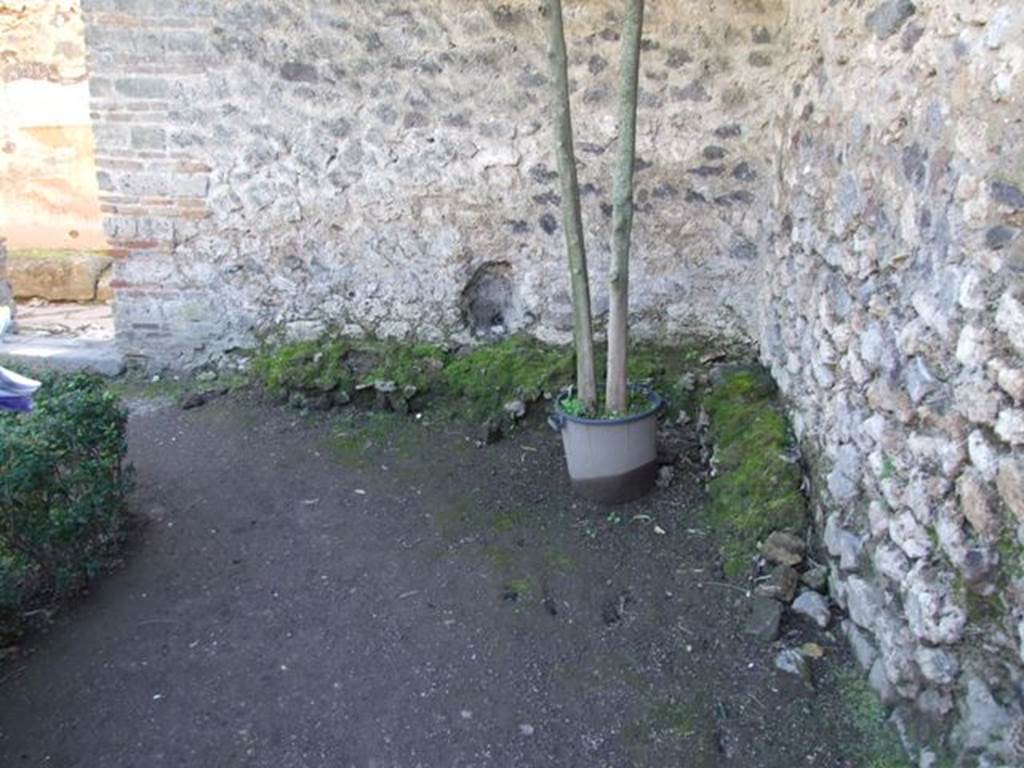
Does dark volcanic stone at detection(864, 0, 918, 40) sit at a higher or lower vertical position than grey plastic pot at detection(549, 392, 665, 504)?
higher

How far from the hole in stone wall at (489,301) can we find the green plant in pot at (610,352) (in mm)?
1191

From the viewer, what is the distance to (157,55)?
4930 millimetres

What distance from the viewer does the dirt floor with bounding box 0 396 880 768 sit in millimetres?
2486

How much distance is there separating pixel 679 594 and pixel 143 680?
1.81m

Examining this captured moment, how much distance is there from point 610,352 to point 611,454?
17.6 inches

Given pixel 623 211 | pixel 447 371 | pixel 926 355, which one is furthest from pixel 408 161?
pixel 926 355

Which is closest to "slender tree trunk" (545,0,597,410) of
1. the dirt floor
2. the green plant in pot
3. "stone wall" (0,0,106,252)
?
the green plant in pot

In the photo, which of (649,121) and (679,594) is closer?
(679,594)

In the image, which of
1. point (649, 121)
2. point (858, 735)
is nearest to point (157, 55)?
point (649, 121)

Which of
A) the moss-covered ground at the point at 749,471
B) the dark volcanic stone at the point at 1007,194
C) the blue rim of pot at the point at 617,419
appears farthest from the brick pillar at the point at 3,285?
the dark volcanic stone at the point at 1007,194

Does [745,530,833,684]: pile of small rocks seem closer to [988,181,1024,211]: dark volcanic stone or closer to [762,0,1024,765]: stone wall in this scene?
[762,0,1024,765]: stone wall

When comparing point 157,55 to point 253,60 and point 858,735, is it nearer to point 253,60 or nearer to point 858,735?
point 253,60

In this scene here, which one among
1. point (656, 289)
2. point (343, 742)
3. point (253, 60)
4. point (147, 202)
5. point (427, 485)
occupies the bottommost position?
point (343, 742)

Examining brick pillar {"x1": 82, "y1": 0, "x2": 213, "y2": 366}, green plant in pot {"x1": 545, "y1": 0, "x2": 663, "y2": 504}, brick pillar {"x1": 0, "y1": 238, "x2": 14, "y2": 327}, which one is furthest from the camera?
brick pillar {"x1": 0, "y1": 238, "x2": 14, "y2": 327}
